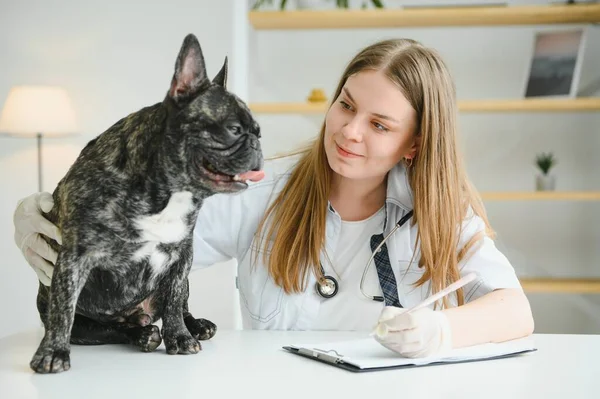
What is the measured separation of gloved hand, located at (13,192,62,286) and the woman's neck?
697 millimetres

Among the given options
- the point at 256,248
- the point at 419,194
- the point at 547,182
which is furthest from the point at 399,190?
the point at 547,182

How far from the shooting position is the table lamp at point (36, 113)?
10.8 ft

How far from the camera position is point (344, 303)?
65.7 inches

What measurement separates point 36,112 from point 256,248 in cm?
200

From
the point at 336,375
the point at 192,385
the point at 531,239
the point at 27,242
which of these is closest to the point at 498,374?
the point at 336,375

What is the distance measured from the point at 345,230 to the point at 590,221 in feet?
7.88

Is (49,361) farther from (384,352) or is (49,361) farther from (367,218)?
(367,218)

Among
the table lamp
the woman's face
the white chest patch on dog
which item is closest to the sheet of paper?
the white chest patch on dog

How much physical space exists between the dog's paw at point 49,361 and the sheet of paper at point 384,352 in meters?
0.36

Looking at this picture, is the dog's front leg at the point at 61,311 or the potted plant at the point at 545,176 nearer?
the dog's front leg at the point at 61,311

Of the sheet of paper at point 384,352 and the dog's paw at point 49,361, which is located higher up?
the dog's paw at point 49,361

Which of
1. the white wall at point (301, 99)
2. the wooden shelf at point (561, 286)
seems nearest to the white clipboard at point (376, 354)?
the wooden shelf at point (561, 286)

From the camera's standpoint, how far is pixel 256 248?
65.9 inches

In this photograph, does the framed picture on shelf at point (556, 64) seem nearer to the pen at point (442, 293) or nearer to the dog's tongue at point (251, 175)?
the pen at point (442, 293)
